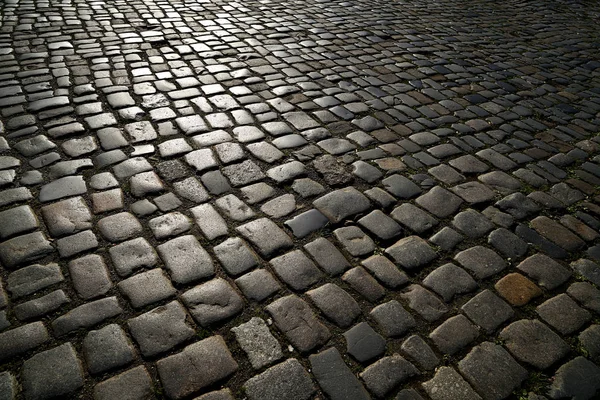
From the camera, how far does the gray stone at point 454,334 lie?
2.05 m

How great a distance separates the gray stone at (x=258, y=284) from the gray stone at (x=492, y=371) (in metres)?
1.06

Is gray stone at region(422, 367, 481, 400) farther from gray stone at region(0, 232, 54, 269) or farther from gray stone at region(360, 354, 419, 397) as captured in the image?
gray stone at region(0, 232, 54, 269)

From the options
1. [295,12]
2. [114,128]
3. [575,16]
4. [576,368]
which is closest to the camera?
[576,368]

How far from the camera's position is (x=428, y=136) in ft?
12.3

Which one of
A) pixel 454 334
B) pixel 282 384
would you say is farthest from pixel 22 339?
pixel 454 334

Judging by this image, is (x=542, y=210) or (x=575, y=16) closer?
(x=542, y=210)

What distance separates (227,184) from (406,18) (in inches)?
222

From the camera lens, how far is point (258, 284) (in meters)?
2.28

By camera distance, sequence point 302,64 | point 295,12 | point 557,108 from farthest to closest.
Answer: point 295,12, point 302,64, point 557,108

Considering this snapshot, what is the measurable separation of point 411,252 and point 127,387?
5.78 feet

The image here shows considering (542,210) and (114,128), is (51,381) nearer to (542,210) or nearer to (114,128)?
(114,128)

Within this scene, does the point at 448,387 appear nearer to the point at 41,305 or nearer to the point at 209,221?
the point at 209,221

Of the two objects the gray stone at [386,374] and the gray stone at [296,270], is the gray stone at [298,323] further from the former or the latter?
the gray stone at [386,374]

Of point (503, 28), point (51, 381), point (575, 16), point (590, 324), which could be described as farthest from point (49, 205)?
point (575, 16)
